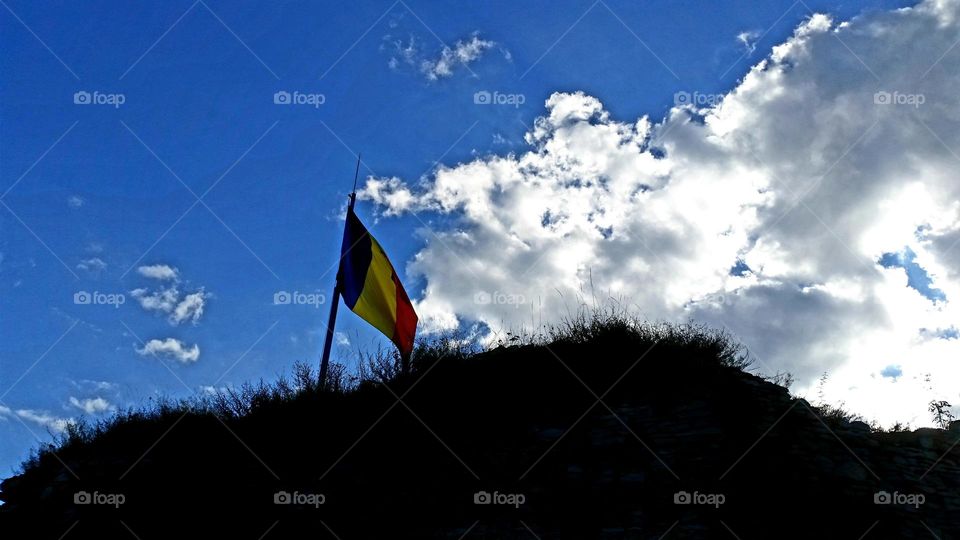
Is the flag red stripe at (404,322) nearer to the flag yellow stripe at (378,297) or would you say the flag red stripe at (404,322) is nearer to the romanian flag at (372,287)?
the romanian flag at (372,287)

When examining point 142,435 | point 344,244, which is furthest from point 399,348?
point 142,435

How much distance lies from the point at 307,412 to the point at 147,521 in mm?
2807

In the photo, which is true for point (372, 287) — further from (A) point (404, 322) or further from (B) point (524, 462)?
(B) point (524, 462)

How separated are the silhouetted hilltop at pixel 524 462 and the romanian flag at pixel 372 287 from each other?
7.77 ft

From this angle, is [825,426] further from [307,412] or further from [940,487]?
[307,412]

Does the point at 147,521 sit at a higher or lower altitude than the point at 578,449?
lower

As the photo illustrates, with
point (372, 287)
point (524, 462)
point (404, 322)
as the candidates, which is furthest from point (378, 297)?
point (524, 462)

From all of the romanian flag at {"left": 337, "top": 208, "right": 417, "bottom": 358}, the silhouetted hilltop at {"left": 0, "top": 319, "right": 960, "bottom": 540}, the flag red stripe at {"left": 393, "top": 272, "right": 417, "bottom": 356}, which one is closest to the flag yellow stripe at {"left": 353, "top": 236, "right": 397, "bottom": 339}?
the romanian flag at {"left": 337, "top": 208, "right": 417, "bottom": 358}

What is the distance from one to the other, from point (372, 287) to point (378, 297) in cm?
25

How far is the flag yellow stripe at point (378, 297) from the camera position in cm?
1420

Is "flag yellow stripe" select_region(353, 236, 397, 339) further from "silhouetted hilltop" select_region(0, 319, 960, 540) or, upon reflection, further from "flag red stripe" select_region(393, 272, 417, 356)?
"silhouetted hilltop" select_region(0, 319, 960, 540)

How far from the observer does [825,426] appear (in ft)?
31.3

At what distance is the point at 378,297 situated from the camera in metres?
14.5

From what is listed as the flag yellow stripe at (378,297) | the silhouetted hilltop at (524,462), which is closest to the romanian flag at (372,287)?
the flag yellow stripe at (378,297)
